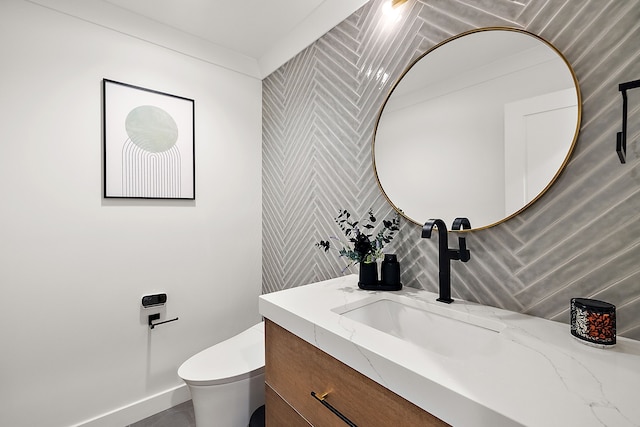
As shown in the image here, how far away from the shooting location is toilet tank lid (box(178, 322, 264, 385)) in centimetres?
136

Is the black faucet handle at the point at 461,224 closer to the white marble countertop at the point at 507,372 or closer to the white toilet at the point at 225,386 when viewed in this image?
the white marble countertop at the point at 507,372

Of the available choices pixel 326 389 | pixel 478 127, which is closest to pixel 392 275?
pixel 326 389

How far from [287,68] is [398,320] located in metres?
1.80

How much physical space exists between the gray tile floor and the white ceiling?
91.1 inches

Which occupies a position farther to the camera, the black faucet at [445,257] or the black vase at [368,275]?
the black vase at [368,275]

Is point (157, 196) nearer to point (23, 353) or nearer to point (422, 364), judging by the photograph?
point (23, 353)

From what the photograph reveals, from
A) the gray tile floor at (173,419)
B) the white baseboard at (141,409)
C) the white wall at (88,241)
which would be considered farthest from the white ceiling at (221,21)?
the gray tile floor at (173,419)

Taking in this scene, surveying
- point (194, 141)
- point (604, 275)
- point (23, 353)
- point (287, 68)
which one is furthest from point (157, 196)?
point (604, 275)

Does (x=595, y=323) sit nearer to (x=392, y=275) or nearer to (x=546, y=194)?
(x=546, y=194)

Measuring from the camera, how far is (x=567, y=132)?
89 cm

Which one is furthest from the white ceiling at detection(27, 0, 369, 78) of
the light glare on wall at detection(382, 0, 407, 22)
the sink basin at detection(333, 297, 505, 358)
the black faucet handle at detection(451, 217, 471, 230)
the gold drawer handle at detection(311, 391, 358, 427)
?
the gold drawer handle at detection(311, 391, 358, 427)

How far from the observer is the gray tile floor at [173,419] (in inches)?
68.2

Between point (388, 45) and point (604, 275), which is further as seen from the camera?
point (388, 45)

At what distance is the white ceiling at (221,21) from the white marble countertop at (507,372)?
1.61 metres
